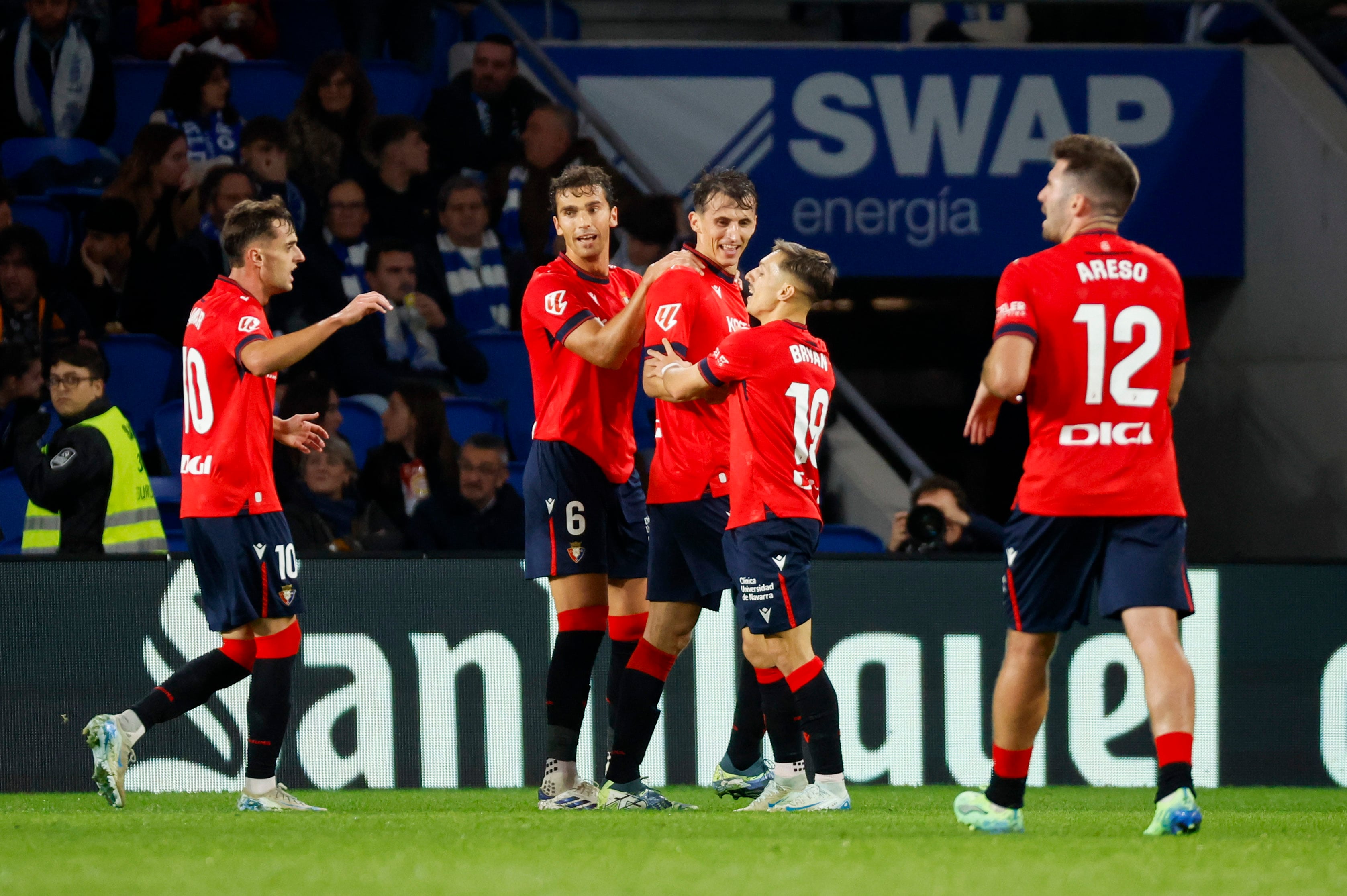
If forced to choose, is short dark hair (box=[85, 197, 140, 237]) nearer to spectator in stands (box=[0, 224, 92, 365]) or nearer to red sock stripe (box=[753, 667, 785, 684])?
spectator in stands (box=[0, 224, 92, 365])

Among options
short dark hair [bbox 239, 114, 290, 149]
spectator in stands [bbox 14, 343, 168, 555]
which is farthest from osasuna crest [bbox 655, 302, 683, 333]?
short dark hair [bbox 239, 114, 290, 149]

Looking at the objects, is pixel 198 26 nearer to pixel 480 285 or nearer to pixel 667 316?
pixel 480 285

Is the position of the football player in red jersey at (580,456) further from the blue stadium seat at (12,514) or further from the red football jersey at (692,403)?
the blue stadium seat at (12,514)

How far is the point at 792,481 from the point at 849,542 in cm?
420

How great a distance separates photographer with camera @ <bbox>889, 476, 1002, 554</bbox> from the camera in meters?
8.59

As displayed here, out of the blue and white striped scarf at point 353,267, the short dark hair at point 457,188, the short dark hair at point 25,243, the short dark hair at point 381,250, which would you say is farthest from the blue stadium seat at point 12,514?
the short dark hair at point 457,188

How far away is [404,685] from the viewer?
766 centimetres

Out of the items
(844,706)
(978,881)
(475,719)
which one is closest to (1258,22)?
(844,706)

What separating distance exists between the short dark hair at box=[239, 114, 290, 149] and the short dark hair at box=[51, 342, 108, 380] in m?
2.76

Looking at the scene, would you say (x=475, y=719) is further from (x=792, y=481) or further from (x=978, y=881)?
(x=978, y=881)

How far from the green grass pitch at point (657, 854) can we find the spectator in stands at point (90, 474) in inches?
89.0

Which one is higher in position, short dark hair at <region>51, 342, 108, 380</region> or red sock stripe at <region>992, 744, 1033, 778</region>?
short dark hair at <region>51, 342, 108, 380</region>

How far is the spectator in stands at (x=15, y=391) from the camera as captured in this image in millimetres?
9352

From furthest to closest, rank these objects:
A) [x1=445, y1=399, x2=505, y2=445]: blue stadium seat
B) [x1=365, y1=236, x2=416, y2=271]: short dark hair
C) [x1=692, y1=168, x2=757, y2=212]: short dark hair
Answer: [x1=365, y1=236, x2=416, y2=271]: short dark hair → [x1=445, y1=399, x2=505, y2=445]: blue stadium seat → [x1=692, y1=168, x2=757, y2=212]: short dark hair
